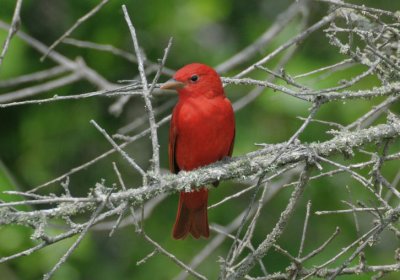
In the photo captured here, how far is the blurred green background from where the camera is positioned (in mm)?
5738

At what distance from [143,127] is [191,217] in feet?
6.97

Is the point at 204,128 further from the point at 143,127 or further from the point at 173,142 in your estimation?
the point at 143,127

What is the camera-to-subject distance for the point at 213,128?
4176 mm

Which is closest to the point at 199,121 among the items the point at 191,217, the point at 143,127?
the point at 191,217

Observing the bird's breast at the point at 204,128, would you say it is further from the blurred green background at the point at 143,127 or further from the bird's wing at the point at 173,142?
the blurred green background at the point at 143,127

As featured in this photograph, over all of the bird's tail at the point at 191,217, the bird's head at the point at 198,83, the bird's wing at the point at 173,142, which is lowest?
the bird's tail at the point at 191,217

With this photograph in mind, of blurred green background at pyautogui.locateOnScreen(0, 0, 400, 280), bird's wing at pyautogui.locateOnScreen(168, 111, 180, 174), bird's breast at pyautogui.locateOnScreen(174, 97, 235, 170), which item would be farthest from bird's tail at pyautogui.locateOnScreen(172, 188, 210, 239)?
blurred green background at pyautogui.locateOnScreen(0, 0, 400, 280)

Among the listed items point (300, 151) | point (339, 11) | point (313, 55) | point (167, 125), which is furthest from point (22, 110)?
point (300, 151)

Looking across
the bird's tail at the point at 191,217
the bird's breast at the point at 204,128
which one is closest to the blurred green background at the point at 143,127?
the bird's tail at the point at 191,217

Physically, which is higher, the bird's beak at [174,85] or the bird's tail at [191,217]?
the bird's beak at [174,85]

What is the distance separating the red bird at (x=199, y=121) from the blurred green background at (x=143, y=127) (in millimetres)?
1315

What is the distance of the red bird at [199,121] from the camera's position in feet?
13.8

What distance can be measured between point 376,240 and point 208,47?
12.0 feet

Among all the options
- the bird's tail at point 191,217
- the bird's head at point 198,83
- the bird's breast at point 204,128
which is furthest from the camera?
the bird's tail at point 191,217
